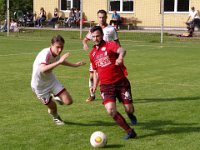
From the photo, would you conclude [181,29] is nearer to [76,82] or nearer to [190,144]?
[76,82]

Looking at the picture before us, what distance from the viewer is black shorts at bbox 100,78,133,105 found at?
819 centimetres

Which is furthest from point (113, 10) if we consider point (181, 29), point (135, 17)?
point (181, 29)

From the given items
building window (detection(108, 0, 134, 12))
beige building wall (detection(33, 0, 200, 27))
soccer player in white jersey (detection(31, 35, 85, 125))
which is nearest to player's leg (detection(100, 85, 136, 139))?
soccer player in white jersey (detection(31, 35, 85, 125))

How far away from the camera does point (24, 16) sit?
45.2 metres

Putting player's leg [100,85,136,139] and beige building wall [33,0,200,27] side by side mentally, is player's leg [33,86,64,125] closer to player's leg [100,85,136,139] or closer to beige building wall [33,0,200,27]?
player's leg [100,85,136,139]

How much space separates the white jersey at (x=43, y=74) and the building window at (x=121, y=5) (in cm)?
3328

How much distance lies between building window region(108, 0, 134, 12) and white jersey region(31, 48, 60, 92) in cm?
3328

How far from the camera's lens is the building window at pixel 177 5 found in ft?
128

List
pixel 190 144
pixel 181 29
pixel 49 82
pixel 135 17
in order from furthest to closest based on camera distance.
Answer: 1. pixel 135 17
2. pixel 181 29
3. pixel 49 82
4. pixel 190 144

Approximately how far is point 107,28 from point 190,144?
14.8 feet

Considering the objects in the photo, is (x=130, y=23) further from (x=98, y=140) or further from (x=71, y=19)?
(x=98, y=140)

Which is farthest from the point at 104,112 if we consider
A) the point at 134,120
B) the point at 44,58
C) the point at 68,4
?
the point at 68,4

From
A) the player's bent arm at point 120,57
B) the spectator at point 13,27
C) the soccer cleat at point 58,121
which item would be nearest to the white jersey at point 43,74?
the soccer cleat at point 58,121

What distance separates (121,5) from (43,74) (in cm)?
3381
